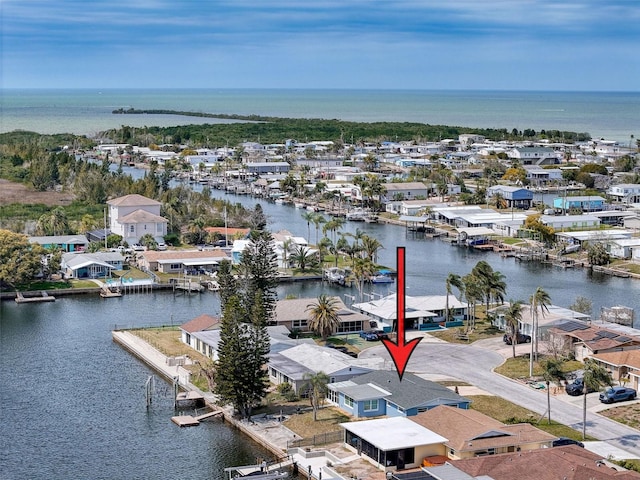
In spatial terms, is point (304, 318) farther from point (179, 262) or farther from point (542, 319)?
point (179, 262)

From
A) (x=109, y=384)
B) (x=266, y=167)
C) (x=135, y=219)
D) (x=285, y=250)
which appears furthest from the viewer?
(x=266, y=167)

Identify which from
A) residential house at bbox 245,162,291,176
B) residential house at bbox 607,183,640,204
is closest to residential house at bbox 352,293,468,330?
residential house at bbox 607,183,640,204

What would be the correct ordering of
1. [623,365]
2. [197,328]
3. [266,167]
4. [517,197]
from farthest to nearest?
[266,167] < [517,197] < [197,328] < [623,365]

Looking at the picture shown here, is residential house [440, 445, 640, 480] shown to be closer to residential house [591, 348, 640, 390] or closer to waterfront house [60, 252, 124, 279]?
residential house [591, 348, 640, 390]

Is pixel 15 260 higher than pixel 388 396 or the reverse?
higher

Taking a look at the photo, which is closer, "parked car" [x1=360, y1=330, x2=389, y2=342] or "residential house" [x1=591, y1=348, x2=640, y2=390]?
"residential house" [x1=591, y1=348, x2=640, y2=390]

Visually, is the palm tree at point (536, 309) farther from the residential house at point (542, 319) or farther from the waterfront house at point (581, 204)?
the waterfront house at point (581, 204)

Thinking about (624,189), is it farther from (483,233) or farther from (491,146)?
(491,146)

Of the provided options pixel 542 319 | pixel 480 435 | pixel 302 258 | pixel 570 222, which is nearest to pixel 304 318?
pixel 542 319

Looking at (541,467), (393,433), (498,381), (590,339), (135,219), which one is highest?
(135,219)
